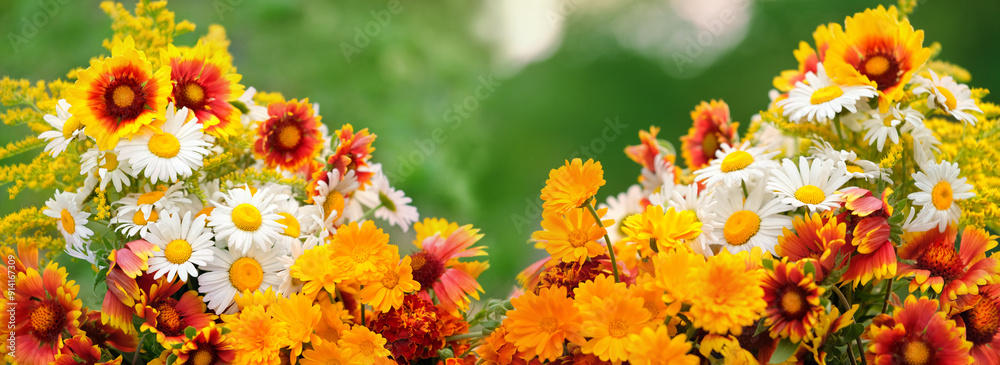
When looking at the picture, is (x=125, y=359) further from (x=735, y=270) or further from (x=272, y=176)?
(x=735, y=270)

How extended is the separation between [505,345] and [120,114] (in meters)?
0.39

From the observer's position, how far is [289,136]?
→ 655 millimetres

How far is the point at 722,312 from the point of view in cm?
45

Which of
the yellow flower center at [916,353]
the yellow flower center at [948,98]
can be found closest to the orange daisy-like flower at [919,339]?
the yellow flower center at [916,353]

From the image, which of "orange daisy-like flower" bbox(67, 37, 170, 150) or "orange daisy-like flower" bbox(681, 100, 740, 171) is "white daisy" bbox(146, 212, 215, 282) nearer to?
"orange daisy-like flower" bbox(67, 37, 170, 150)

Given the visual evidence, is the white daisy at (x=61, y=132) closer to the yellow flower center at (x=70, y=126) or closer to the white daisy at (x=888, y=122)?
the yellow flower center at (x=70, y=126)

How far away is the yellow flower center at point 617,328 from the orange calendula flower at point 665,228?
8 cm

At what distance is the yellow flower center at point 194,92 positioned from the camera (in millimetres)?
609

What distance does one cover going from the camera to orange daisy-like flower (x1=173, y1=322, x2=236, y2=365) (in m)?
0.54

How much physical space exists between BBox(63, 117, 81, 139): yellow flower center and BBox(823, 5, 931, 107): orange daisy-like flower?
28.1 inches

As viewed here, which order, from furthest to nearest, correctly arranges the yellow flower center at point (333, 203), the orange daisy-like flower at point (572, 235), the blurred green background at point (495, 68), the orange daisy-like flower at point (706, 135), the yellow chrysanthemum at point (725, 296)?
1. the blurred green background at point (495, 68)
2. the orange daisy-like flower at point (706, 135)
3. the yellow flower center at point (333, 203)
4. the orange daisy-like flower at point (572, 235)
5. the yellow chrysanthemum at point (725, 296)

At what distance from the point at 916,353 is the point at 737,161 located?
214 mm

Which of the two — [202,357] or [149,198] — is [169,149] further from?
[202,357]

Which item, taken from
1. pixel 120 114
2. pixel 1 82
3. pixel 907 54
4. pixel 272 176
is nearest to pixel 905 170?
pixel 907 54
